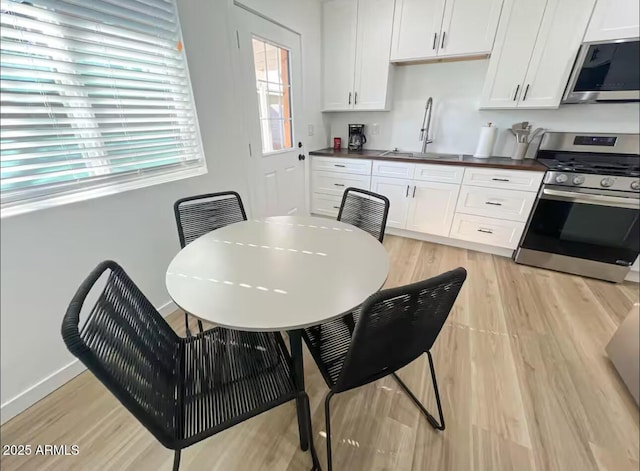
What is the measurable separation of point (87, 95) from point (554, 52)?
323 cm

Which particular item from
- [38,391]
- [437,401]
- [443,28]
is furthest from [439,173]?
[38,391]

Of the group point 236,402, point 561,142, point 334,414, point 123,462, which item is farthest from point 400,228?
point 123,462

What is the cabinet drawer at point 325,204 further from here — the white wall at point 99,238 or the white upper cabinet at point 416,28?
the white upper cabinet at point 416,28

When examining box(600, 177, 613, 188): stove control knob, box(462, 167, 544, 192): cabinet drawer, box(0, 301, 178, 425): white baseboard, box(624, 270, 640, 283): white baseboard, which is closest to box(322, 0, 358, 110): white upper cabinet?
box(462, 167, 544, 192): cabinet drawer

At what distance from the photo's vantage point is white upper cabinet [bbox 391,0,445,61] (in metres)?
2.36

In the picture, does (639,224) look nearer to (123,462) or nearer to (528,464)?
(528,464)

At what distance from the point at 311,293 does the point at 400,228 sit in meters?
2.32

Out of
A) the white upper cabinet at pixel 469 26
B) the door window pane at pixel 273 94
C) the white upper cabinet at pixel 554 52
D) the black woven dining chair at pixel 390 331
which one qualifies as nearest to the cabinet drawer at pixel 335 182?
the door window pane at pixel 273 94

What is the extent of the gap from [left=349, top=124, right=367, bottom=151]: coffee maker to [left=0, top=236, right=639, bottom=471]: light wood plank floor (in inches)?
91.4

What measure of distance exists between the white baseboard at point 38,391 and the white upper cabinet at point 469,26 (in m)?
3.61

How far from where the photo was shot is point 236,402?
0.87m

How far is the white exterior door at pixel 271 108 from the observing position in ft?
6.96

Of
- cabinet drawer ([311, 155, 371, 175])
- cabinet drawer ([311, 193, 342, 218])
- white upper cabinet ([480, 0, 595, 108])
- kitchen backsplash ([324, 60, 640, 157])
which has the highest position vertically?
white upper cabinet ([480, 0, 595, 108])

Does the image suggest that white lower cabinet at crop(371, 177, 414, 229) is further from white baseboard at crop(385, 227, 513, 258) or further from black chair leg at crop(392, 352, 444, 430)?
black chair leg at crop(392, 352, 444, 430)
